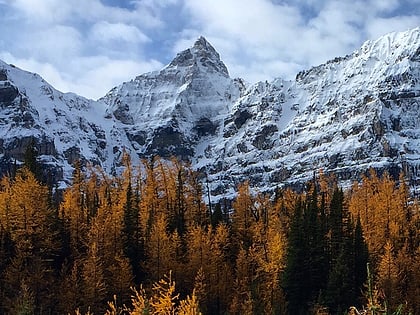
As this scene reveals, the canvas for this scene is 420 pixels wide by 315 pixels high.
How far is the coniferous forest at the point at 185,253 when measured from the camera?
188 feet

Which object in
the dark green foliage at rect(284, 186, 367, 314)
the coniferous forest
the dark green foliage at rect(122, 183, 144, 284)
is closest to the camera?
the coniferous forest

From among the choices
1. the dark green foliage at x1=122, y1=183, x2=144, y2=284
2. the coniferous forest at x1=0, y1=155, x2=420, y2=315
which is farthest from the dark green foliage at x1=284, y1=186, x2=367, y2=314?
the dark green foliage at x1=122, y1=183, x2=144, y2=284

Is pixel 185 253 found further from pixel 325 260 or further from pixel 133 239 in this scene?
pixel 325 260

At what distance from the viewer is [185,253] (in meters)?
68.7

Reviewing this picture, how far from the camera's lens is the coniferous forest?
5719cm

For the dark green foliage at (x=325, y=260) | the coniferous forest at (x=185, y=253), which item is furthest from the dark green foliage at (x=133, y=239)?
the dark green foliage at (x=325, y=260)

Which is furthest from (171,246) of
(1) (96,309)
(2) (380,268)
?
(2) (380,268)

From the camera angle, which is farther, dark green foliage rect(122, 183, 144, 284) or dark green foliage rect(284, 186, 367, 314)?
dark green foliage rect(122, 183, 144, 284)

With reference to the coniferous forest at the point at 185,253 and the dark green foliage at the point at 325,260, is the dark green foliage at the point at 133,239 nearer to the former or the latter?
the coniferous forest at the point at 185,253

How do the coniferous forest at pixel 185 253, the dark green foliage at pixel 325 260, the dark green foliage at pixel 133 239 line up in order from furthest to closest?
the dark green foliage at pixel 133 239
the dark green foliage at pixel 325 260
the coniferous forest at pixel 185 253

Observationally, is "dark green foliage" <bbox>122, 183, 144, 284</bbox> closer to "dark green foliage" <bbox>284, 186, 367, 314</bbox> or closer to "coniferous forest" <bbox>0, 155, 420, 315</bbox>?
"coniferous forest" <bbox>0, 155, 420, 315</bbox>

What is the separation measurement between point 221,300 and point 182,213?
14.6m

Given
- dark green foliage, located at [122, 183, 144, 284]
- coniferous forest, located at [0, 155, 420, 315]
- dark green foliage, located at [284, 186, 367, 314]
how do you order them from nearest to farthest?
coniferous forest, located at [0, 155, 420, 315], dark green foliage, located at [284, 186, 367, 314], dark green foliage, located at [122, 183, 144, 284]

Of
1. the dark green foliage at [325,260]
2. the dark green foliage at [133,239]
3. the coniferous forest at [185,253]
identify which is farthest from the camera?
the dark green foliage at [133,239]
